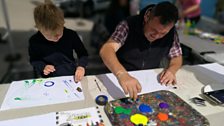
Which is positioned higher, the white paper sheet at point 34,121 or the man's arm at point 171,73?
the white paper sheet at point 34,121

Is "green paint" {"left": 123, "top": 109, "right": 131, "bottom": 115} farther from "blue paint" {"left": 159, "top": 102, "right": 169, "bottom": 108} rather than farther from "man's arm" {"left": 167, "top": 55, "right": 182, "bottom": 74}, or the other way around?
"man's arm" {"left": 167, "top": 55, "right": 182, "bottom": 74}

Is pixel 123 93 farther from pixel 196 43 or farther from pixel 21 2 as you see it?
pixel 21 2

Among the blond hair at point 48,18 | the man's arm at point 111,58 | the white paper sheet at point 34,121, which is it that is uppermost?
the blond hair at point 48,18

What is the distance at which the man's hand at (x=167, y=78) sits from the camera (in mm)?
1156

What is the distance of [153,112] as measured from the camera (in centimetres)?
91

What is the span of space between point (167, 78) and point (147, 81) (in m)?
0.11

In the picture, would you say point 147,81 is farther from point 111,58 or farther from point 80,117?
point 80,117

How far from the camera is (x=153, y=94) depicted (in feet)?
3.39

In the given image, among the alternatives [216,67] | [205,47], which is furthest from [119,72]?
[205,47]

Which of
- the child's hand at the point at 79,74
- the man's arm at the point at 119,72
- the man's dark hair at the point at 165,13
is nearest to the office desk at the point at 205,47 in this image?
the man's dark hair at the point at 165,13

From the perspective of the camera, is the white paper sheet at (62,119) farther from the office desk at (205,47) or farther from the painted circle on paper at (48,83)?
the office desk at (205,47)

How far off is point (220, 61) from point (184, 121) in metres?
0.80

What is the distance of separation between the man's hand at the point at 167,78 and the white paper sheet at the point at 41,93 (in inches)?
17.1

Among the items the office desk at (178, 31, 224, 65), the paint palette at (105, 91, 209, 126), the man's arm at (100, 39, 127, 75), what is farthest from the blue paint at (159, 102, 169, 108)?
the office desk at (178, 31, 224, 65)
